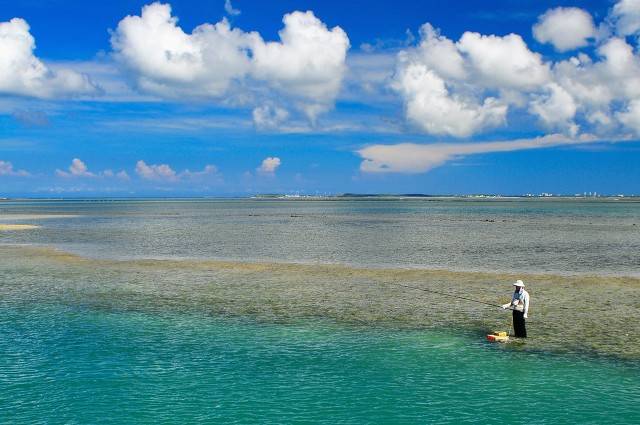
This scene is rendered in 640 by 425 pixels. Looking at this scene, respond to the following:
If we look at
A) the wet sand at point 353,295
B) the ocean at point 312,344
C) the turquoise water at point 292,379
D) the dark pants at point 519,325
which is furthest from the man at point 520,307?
the turquoise water at point 292,379

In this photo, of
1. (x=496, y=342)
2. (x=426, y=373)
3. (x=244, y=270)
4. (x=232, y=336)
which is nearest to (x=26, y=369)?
(x=232, y=336)

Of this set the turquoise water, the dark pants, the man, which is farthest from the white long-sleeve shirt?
the turquoise water

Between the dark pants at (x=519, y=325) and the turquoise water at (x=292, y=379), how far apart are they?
67.7 inches

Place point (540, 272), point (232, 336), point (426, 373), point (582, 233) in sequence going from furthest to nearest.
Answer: point (582, 233)
point (540, 272)
point (232, 336)
point (426, 373)

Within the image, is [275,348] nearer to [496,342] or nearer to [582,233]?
[496,342]

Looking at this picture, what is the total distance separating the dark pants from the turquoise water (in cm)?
172

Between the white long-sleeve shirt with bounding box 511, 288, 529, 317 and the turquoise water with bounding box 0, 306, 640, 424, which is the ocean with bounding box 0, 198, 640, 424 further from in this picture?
the white long-sleeve shirt with bounding box 511, 288, 529, 317

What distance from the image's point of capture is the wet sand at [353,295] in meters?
26.2

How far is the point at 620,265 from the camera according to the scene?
161 feet

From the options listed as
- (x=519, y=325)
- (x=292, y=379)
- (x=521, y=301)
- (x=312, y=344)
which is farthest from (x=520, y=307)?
(x=292, y=379)

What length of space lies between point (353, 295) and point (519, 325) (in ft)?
40.4

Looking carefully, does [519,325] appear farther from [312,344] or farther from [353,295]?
[353,295]

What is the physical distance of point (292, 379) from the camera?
752 inches

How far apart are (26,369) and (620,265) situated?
1775 inches
